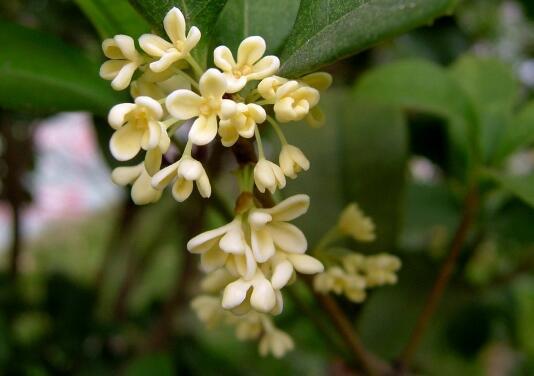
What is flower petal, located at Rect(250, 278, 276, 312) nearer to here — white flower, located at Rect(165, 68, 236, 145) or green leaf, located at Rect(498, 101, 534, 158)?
white flower, located at Rect(165, 68, 236, 145)

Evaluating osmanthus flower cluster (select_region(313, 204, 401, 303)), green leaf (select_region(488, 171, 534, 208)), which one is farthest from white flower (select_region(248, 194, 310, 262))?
green leaf (select_region(488, 171, 534, 208))

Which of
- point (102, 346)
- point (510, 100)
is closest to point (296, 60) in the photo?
point (510, 100)

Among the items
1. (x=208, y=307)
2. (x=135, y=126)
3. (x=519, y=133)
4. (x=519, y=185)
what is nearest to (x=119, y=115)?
(x=135, y=126)

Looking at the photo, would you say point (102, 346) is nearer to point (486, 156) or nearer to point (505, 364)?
point (486, 156)

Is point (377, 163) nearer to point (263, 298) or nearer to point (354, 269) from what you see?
point (354, 269)

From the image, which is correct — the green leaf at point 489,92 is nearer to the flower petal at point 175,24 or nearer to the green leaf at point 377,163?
the green leaf at point 377,163
